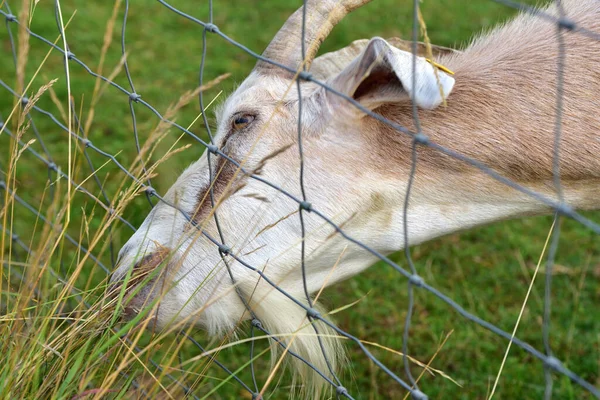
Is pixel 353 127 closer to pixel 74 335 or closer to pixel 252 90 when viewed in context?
pixel 252 90

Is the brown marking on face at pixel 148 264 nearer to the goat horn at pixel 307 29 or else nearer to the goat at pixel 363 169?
the goat at pixel 363 169

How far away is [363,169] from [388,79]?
299 mm

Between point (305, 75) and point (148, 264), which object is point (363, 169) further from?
point (148, 264)

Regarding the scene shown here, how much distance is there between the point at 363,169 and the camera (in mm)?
2191

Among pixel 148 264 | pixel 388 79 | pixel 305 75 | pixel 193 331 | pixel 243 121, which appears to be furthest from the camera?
pixel 193 331

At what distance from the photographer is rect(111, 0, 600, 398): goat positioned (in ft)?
6.95

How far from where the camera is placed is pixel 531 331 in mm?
3381

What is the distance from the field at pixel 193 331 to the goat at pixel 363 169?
0.21 m

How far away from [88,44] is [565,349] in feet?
15.1

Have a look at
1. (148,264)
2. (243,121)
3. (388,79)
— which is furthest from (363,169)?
(148,264)

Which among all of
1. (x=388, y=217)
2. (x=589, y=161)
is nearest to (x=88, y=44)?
(x=388, y=217)

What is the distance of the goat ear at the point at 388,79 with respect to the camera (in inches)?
69.2

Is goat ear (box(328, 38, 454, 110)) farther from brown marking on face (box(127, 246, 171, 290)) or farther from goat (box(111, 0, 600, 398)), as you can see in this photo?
brown marking on face (box(127, 246, 171, 290))

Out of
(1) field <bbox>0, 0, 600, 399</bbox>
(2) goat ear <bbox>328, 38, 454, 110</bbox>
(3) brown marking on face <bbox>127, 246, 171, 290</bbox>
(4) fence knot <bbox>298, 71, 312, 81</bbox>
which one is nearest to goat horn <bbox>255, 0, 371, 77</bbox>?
(2) goat ear <bbox>328, 38, 454, 110</bbox>
